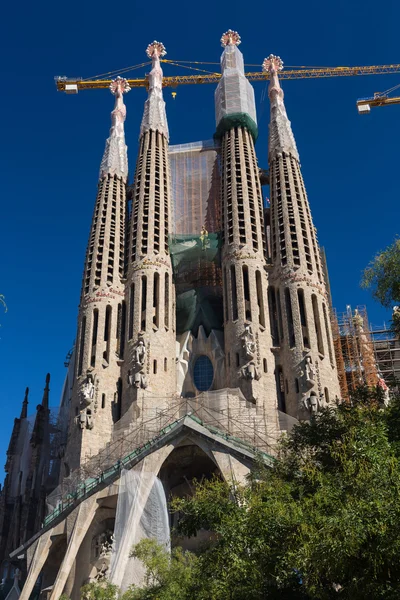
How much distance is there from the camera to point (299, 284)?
1462 inches

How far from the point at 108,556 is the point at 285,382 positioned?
12176 mm

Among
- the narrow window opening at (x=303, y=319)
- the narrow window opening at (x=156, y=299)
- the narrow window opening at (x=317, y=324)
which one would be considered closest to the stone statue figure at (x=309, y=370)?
the narrow window opening at (x=303, y=319)

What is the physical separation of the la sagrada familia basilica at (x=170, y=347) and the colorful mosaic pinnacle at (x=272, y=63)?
0.10 metres

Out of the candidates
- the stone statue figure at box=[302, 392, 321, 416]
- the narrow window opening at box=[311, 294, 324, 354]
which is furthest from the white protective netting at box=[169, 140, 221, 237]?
the stone statue figure at box=[302, 392, 321, 416]

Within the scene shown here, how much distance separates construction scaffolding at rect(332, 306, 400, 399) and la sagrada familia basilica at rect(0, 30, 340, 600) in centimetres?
663

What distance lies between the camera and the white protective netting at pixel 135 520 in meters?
25.4

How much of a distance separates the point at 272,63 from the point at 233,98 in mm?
6097

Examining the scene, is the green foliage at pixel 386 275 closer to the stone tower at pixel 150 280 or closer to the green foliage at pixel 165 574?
the green foliage at pixel 165 574

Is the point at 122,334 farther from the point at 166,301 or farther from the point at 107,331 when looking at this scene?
the point at 166,301

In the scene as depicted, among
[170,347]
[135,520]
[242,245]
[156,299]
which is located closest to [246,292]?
[242,245]

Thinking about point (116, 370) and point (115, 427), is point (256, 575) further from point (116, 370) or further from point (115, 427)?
point (116, 370)

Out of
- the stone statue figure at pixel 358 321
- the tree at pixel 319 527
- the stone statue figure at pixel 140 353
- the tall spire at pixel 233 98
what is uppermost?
the tall spire at pixel 233 98

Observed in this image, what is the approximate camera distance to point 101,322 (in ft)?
122

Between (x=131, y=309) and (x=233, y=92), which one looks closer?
(x=131, y=309)
